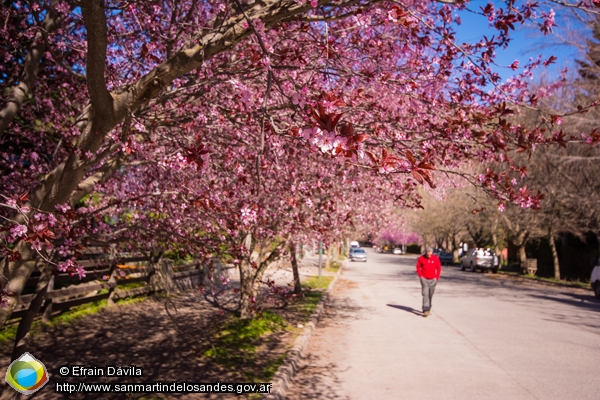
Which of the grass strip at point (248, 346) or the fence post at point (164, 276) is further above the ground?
the fence post at point (164, 276)

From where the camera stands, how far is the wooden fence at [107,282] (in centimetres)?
898

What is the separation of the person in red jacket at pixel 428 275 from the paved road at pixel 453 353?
0.38 meters

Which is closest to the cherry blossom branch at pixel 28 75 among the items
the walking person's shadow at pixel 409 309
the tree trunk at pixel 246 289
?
the tree trunk at pixel 246 289

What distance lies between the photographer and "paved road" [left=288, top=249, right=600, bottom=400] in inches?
243

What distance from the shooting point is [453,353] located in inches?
324

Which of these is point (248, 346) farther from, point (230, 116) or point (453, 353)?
point (230, 116)

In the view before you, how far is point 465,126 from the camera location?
18.1 feet

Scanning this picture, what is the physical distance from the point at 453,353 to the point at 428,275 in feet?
15.5

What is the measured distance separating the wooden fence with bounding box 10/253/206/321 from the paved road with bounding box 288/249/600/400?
3106 millimetres

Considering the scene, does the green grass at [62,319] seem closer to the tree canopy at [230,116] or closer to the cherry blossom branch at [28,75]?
the tree canopy at [230,116]

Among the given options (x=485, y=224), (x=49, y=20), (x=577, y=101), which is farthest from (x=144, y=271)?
(x=485, y=224)

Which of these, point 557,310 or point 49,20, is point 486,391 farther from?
point 557,310

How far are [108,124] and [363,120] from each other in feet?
14.6

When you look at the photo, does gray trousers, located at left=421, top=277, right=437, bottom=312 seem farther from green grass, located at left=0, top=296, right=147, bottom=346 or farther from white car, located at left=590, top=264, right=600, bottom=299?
white car, located at left=590, top=264, right=600, bottom=299
